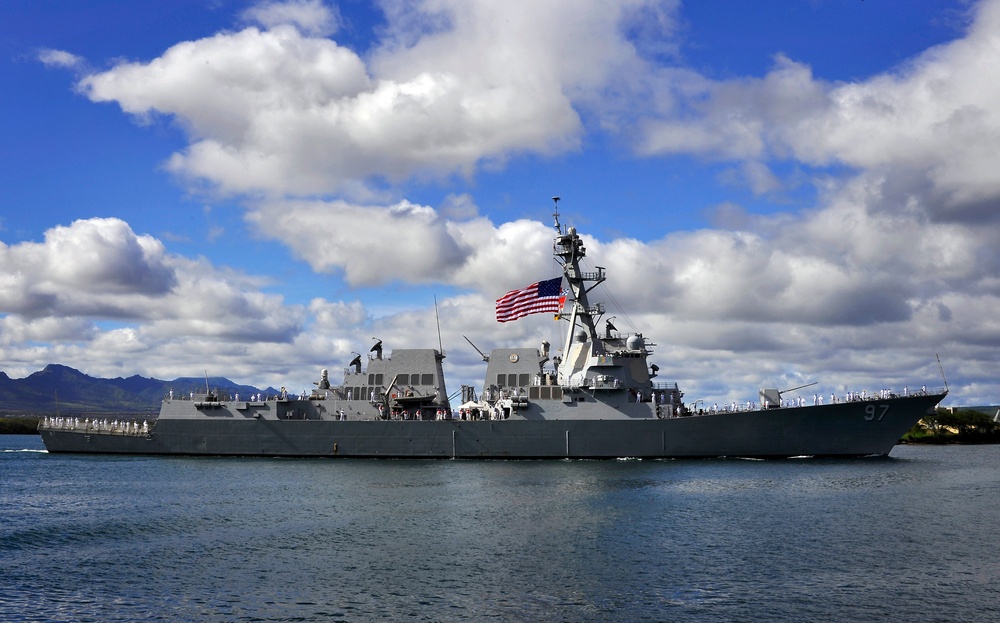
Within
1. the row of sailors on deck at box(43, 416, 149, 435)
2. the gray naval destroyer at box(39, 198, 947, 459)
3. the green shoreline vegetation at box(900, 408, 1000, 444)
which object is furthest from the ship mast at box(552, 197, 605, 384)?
the green shoreline vegetation at box(900, 408, 1000, 444)

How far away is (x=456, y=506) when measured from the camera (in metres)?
27.8

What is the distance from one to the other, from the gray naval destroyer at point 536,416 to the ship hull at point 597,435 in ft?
0.20

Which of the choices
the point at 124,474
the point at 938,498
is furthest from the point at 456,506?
the point at 124,474

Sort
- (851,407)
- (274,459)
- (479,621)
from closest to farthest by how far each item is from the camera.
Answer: (479,621) → (851,407) → (274,459)

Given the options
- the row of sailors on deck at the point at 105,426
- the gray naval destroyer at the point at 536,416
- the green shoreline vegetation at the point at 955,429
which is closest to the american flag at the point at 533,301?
the gray naval destroyer at the point at 536,416

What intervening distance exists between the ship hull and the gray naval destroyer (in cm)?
6

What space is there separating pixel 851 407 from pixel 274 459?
107 ft

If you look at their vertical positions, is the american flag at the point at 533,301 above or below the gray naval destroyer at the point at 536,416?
above

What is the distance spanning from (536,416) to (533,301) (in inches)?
→ 250

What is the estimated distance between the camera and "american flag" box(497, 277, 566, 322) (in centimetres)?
4034

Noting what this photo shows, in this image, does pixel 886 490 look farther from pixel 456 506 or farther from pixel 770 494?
pixel 456 506

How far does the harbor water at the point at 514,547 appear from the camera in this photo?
15.7 metres

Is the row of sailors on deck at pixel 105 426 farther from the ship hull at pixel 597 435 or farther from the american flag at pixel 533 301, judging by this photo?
the american flag at pixel 533 301

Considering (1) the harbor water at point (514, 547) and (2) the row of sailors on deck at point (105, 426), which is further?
(2) the row of sailors on deck at point (105, 426)
